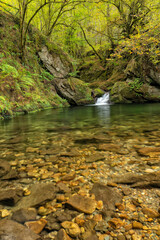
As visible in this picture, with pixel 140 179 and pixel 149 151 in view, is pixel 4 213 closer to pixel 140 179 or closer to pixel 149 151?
pixel 140 179

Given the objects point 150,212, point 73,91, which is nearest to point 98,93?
point 73,91

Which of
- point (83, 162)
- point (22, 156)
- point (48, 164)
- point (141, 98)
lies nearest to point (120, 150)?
point (83, 162)

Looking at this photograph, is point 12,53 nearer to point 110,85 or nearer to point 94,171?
point 110,85

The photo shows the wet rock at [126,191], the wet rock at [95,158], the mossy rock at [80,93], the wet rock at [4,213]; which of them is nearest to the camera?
the wet rock at [4,213]

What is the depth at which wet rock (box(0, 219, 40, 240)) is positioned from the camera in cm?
113

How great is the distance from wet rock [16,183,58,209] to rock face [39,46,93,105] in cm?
1460

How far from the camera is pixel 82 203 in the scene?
153cm

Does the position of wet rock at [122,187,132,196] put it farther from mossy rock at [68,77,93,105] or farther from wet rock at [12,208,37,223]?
mossy rock at [68,77,93,105]

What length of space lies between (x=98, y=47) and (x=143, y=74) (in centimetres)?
1043

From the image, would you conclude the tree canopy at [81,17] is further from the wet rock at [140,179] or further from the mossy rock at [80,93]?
the wet rock at [140,179]

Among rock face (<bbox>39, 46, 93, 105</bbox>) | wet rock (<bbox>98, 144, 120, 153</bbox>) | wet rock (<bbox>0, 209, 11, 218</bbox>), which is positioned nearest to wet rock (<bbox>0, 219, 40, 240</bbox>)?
wet rock (<bbox>0, 209, 11, 218</bbox>)

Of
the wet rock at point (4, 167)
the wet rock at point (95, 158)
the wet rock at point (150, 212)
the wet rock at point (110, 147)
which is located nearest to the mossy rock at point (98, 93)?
the wet rock at point (110, 147)

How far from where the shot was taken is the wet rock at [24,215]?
1338mm

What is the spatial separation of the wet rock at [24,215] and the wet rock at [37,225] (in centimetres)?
6
